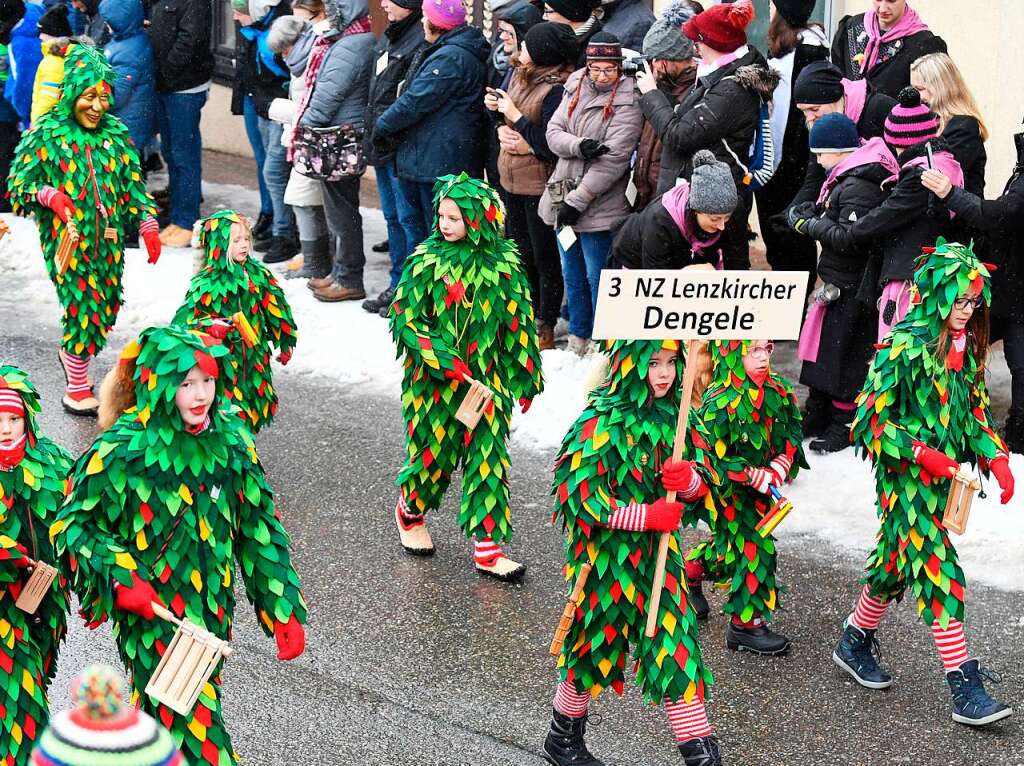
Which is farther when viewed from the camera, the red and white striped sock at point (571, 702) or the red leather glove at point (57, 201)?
the red leather glove at point (57, 201)

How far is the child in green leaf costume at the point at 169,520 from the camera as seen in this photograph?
4988mm

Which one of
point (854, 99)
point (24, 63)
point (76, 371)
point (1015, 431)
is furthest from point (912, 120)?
point (24, 63)

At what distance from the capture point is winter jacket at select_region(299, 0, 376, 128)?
11234 millimetres

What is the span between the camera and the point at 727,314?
5.59m

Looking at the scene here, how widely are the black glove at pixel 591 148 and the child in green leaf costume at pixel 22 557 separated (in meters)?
4.66

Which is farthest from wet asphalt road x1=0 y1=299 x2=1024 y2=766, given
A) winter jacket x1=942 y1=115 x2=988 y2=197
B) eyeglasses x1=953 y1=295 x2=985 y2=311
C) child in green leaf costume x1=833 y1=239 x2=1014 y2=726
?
winter jacket x1=942 y1=115 x2=988 y2=197

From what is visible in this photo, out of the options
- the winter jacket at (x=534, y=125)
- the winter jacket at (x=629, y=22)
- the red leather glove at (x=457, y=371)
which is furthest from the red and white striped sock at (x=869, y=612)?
the winter jacket at (x=629, y=22)

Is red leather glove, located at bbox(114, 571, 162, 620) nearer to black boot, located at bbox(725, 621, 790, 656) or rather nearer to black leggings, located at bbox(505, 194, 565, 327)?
Answer: black boot, located at bbox(725, 621, 790, 656)

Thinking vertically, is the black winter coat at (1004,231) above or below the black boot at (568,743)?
above

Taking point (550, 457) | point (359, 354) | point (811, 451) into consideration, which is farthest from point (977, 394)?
point (359, 354)

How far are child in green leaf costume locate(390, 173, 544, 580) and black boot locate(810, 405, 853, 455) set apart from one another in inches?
73.9

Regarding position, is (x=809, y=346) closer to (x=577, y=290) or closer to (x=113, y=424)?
(x=577, y=290)

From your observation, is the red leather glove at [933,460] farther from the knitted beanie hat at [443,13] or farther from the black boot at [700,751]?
the knitted beanie hat at [443,13]

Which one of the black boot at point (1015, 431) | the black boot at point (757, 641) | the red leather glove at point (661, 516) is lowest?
the black boot at point (757, 641)
